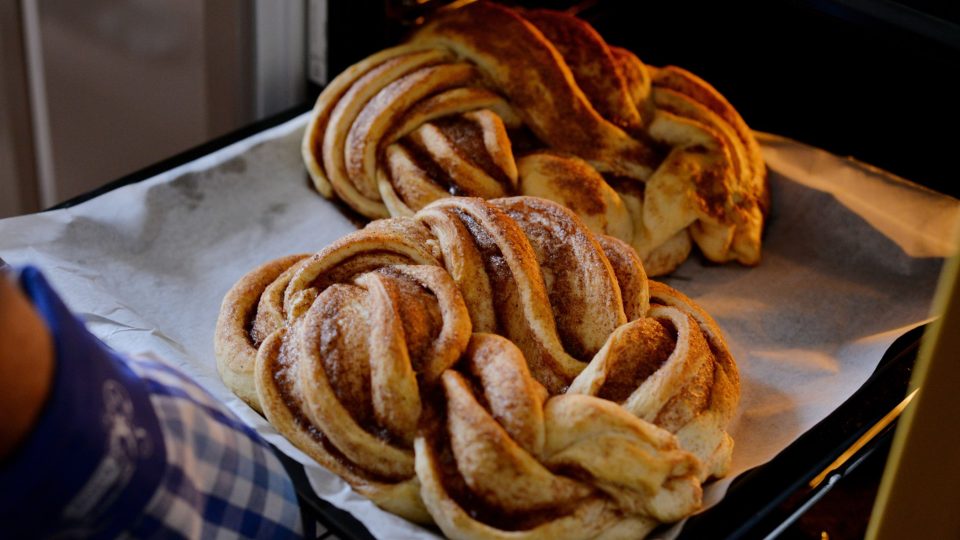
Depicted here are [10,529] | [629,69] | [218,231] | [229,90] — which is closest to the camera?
[10,529]

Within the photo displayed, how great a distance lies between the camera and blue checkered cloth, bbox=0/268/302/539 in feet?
2.51

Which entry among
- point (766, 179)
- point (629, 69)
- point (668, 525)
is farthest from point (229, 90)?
point (668, 525)

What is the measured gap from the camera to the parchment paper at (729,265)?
4.68 ft

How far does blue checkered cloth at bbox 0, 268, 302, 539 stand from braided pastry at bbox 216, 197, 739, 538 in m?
0.18

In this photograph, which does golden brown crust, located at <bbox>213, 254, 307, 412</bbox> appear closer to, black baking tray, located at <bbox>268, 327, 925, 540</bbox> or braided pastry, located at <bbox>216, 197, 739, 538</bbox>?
braided pastry, located at <bbox>216, 197, 739, 538</bbox>

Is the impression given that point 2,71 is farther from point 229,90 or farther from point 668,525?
point 668,525

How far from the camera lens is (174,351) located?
53.6 inches

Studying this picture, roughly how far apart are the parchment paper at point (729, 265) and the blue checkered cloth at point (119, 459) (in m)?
0.26

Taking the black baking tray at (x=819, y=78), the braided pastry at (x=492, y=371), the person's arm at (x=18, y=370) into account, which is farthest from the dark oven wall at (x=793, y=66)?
the person's arm at (x=18, y=370)

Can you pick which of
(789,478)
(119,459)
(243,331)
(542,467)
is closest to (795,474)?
(789,478)

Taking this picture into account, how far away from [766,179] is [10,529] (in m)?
1.34

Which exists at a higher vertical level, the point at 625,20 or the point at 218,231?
the point at 625,20

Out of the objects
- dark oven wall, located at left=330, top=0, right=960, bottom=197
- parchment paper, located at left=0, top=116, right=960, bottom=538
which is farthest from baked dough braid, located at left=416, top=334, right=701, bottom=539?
dark oven wall, located at left=330, top=0, right=960, bottom=197

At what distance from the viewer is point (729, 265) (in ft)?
5.69
